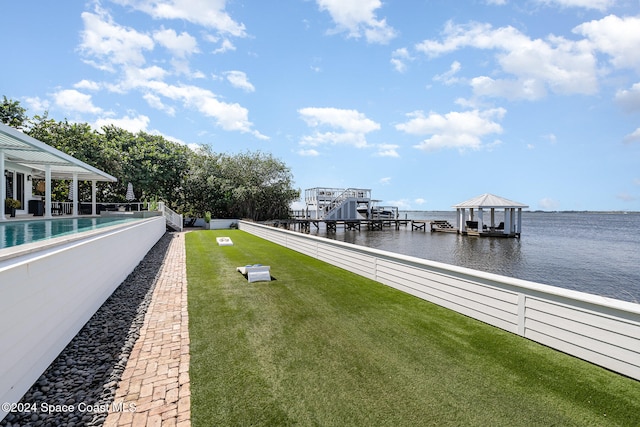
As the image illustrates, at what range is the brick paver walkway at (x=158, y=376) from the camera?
7.79 ft

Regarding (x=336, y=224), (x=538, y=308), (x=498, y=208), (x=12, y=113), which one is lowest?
(x=336, y=224)

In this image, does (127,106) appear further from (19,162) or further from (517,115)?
(517,115)

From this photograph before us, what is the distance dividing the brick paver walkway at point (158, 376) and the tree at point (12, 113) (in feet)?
85.1

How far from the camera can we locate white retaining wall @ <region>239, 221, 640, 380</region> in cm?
296

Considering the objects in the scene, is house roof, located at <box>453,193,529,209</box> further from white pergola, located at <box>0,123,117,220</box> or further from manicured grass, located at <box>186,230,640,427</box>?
white pergola, located at <box>0,123,117,220</box>

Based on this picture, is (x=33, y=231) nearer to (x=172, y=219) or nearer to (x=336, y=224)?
(x=172, y=219)

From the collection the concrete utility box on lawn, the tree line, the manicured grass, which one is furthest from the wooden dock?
the manicured grass

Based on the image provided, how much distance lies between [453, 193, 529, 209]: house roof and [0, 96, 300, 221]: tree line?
17.1 meters

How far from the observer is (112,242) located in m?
6.00

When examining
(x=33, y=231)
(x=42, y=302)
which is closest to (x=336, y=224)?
(x=33, y=231)

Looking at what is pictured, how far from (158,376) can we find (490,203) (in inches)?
1135

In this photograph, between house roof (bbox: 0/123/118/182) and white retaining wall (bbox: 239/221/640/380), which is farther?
house roof (bbox: 0/123/118/182)

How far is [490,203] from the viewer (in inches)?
1040

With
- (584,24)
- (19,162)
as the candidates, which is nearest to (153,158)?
(19,162)
